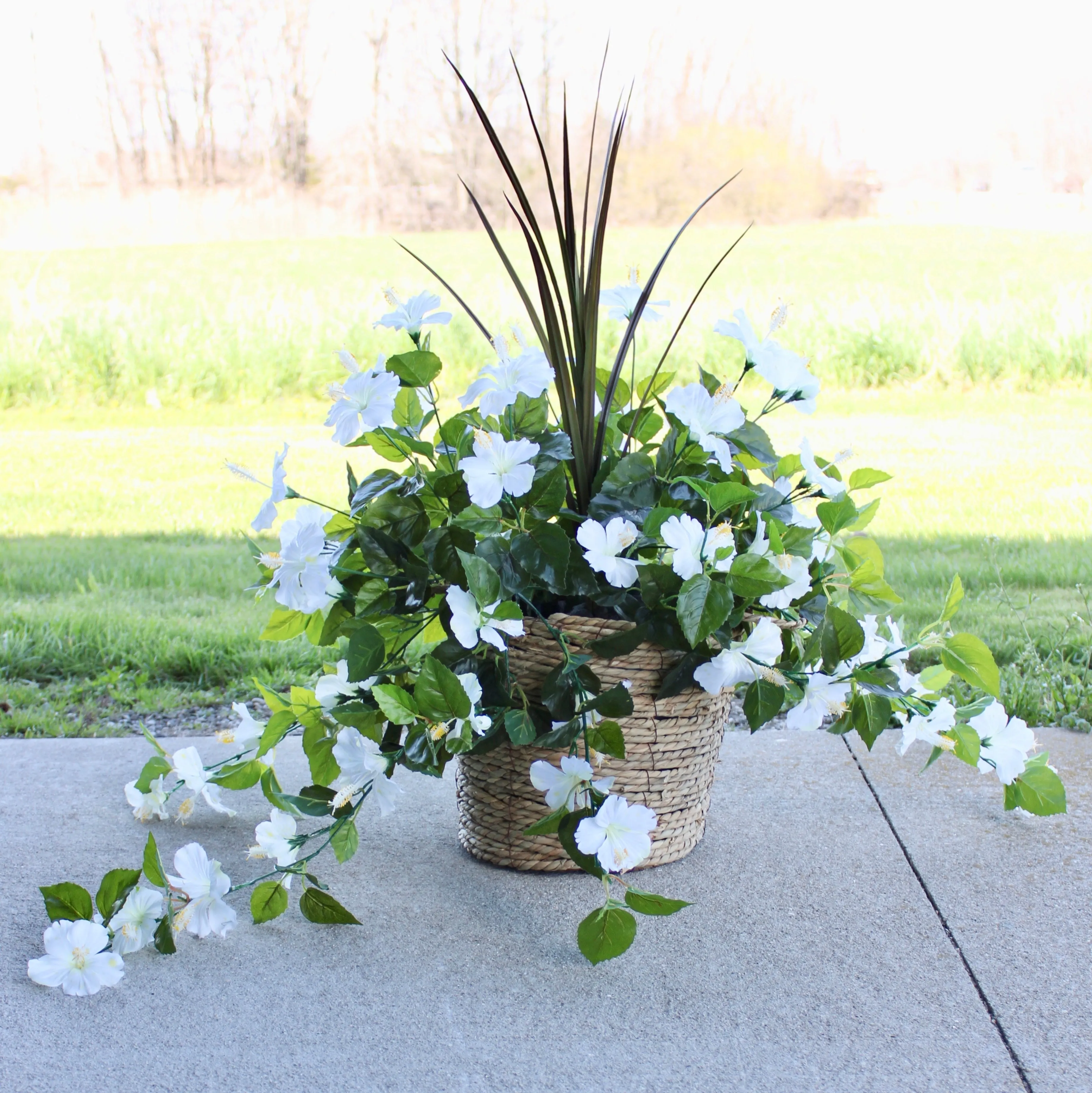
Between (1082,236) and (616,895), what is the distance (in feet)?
45.8

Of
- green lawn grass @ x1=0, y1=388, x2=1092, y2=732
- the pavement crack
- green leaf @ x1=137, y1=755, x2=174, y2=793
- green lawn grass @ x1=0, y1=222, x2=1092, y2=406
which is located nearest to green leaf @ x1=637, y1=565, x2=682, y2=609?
the pavement crack

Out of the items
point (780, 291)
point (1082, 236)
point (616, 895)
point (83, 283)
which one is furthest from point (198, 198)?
point (616, 895)

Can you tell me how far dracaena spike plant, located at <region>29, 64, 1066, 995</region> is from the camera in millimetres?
1262

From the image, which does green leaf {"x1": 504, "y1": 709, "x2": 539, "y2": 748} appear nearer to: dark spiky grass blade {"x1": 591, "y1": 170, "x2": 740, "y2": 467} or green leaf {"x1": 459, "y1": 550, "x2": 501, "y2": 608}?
green leaf {"x1": 459, "y1": 550, "x2": 501, "y2": 608}

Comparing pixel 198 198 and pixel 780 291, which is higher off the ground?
pixel 198 198

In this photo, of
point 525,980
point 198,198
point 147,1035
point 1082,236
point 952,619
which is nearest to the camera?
point 147,1035

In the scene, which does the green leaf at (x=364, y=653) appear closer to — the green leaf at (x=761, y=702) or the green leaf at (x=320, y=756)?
the green leaf at (x=320, y=756)

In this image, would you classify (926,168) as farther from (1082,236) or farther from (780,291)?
(780,291)

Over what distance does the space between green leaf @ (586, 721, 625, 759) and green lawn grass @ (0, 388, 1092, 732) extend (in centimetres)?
124

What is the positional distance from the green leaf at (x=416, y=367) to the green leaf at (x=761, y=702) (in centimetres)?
55

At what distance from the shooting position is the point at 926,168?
15.5 metres

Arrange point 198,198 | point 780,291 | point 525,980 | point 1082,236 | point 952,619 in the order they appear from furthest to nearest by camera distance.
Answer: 1. point 198,198
2. point 1082,236
3. point 780,291
4. point 952,619
5. point 525,980

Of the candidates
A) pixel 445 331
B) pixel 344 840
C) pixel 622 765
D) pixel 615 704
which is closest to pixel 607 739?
pixel 615 704

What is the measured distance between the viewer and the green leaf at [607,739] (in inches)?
50.6
